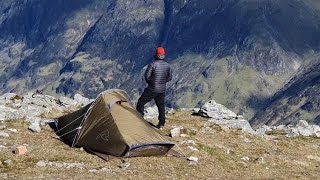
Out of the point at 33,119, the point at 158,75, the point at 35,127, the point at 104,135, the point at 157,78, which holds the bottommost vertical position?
the point at 33,119

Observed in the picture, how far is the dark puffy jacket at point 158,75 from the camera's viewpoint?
3006cm

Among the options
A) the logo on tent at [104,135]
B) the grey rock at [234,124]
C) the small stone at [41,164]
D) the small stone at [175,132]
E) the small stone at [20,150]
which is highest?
the logo on tent at [104,135]

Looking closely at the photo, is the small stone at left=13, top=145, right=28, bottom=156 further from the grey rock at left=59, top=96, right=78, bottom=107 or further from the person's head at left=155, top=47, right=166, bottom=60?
the grey rock at left=59, top=96, right=78, bottom=107

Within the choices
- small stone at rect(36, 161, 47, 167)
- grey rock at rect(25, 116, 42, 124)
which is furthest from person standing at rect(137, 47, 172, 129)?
small stone at rect(36, 161, 47, 167)

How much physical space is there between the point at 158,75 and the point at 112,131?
5.48 m

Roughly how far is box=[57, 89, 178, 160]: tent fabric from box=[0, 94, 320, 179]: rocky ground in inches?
25.4

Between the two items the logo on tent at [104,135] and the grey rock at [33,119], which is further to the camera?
the grey rock at [33,119]

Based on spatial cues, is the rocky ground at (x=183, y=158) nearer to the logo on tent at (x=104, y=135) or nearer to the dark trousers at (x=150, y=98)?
the logo on tent at (x=104, y=135)

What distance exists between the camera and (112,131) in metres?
26.3

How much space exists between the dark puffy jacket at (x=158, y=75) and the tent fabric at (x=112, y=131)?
1887 millimetres

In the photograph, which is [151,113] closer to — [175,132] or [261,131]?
[261,131]

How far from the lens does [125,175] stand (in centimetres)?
2239

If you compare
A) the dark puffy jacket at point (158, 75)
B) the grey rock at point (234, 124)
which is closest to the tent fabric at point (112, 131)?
the dark puffy jacket at point (158, 75)

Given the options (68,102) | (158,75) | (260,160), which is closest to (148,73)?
(158,75)
